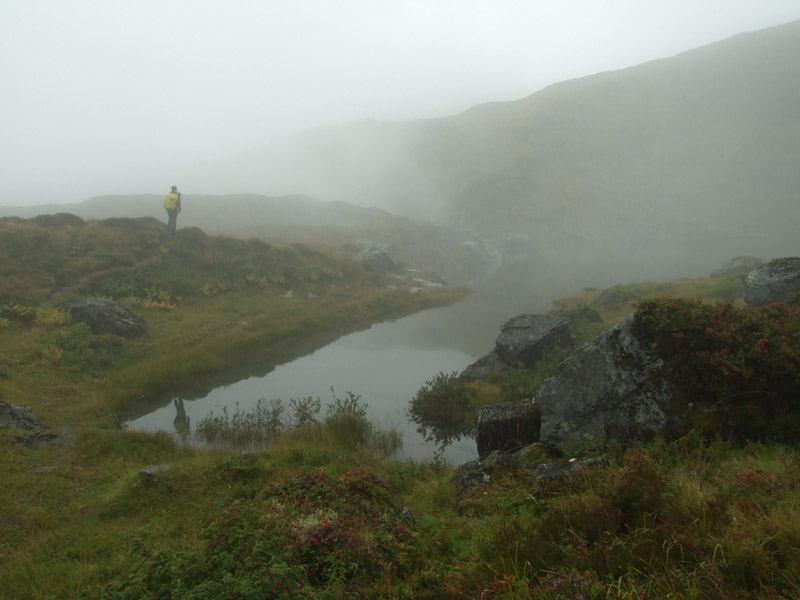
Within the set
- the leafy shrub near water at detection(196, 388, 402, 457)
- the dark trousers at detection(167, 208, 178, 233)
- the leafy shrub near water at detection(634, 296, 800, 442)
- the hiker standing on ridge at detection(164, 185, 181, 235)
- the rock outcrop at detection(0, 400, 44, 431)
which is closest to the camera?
the leafy shrub near water at detection(634, 296, 800, 442)

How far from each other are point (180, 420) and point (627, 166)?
114 meters

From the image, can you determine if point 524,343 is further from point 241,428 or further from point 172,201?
point 172,201

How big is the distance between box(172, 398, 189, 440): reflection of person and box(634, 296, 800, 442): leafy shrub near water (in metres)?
13.3

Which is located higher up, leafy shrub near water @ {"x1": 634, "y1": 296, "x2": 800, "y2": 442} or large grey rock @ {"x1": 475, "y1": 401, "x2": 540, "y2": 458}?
leafy shrub near water @ {"x1": 634, "y1": 296, "x2": 800, "y2": 442}

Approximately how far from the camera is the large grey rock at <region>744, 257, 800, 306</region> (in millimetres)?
14977

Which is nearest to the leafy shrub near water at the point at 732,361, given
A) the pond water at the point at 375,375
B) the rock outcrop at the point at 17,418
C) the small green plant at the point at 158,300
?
the pond water at the point at 375,375

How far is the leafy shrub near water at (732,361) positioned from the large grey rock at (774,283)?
24.7 feet

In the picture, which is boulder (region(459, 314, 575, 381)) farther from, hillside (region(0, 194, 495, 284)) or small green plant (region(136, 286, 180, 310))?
hillside (region(0, 194, 495, 284))

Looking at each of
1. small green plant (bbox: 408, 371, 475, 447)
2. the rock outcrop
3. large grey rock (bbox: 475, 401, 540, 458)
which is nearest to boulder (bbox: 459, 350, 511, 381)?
small green plant (bbox: 408, 371, 475, 447)

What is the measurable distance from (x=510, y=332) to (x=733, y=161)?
10858cm

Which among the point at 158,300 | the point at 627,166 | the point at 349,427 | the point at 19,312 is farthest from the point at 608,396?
the point at 627,166

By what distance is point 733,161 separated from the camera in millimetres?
97000

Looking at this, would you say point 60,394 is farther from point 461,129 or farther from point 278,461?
point 461,129

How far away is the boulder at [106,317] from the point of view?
67.9 ft
